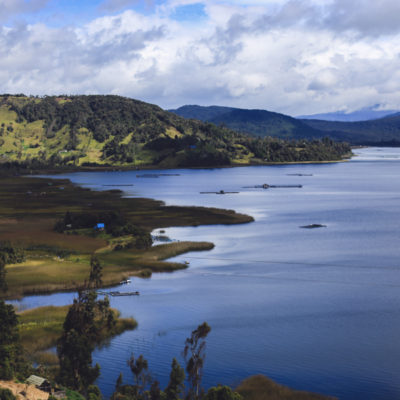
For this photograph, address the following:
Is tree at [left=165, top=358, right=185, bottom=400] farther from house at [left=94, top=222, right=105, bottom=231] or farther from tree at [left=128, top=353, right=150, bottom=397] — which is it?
house at [left=94, top=222, right=105, bottom=231]

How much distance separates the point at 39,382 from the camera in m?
46.2

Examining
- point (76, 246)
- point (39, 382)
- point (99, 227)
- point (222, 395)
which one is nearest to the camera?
point (222, 395)

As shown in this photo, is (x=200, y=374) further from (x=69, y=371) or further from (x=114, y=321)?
(x=114, y=321)

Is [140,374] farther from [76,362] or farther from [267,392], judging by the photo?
[267,392]

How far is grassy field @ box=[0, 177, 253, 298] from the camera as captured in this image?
89062 mm

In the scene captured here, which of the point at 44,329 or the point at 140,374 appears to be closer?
the point at 140,374

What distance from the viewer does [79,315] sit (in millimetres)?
60906

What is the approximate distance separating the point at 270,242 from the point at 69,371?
78.4 metres

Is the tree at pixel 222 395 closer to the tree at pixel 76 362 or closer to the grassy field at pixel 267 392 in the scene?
the grassy field at pixel 267 392

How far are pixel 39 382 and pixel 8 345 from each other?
5.88 meters

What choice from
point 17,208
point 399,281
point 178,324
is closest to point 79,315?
point 178,324

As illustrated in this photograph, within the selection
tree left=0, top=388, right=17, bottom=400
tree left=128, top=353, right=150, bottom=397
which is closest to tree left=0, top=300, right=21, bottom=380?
tree left=0, top=388, right=17, bottom=400

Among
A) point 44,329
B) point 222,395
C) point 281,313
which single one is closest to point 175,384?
point 222,395

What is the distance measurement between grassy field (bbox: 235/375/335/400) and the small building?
17223mm
